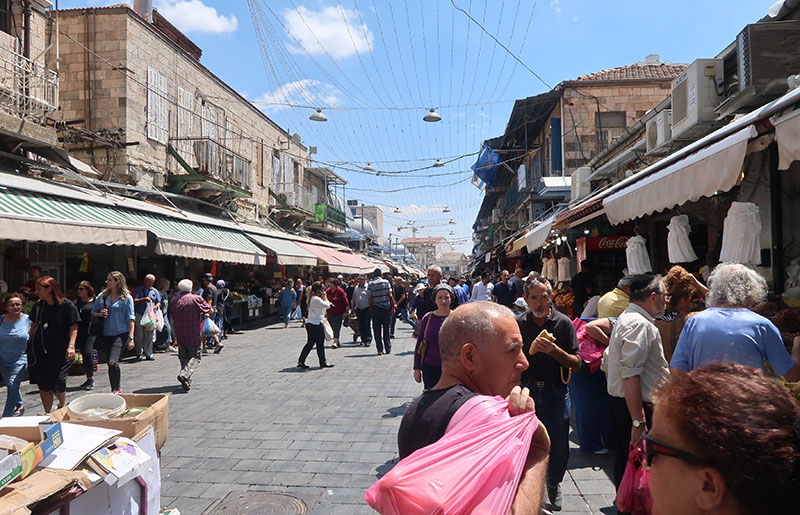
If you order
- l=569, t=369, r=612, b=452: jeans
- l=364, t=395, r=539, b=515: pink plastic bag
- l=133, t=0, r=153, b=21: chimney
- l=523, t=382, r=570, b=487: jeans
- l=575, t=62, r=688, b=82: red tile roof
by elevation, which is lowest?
l=569, t=369, r=612, b=452: jeans

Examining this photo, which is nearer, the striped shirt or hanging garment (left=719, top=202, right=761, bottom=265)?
hanging garment (left=719, top=202, right=761, bottom=265)

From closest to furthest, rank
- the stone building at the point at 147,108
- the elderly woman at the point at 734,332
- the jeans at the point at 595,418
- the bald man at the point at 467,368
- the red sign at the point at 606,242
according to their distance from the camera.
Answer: the bald man at the point at 467,368 → the elderly woman at the point at 734,332 → the jeans at the point at 595,418 → the red sign at the point at 606,242 → the stone building at the point at 147,108

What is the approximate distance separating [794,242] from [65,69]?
55.2 ft

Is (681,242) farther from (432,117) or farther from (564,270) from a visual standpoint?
(432,117)

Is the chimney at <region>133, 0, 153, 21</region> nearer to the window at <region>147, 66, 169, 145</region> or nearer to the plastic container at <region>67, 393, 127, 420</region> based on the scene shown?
the window at <region>147, 66, 169, 145</region>

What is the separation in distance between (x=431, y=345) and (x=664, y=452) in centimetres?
407

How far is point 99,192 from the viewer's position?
11.4m

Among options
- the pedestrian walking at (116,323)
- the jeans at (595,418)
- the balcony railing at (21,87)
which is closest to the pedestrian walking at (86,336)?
the pedestrian walking at (116,323)

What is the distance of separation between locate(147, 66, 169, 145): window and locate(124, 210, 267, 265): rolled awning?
3339 mm

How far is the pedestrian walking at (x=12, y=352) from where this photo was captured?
586 centimetres

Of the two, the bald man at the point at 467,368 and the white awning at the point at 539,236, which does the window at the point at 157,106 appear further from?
the bald man at the point at 467,368

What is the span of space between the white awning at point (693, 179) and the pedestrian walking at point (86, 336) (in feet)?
27.8

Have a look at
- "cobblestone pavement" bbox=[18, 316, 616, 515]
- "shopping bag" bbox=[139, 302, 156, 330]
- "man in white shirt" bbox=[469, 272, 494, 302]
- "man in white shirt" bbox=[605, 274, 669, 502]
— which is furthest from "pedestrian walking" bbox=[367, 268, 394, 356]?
"man in white shirt" bbox=[605, 274, 669, 502]

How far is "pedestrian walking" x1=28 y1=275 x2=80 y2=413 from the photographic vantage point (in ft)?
19.9
